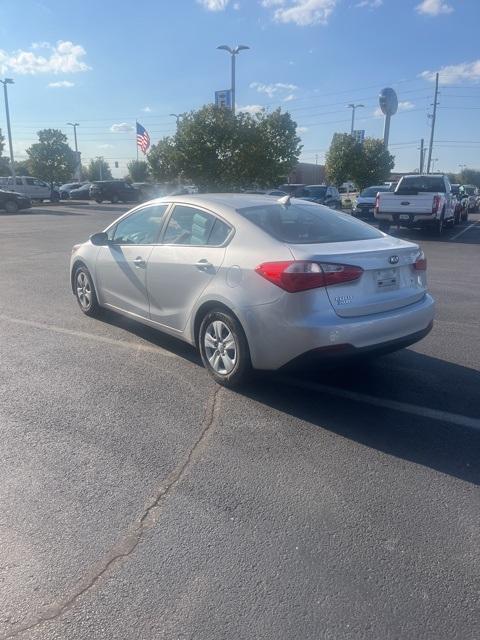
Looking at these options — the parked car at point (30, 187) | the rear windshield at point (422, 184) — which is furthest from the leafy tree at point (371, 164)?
the rear windshield at point (422, 184)

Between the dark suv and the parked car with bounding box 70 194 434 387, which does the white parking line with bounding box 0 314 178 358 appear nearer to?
the parked car with bounding box 70 194 434 387

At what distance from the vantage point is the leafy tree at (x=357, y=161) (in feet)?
155

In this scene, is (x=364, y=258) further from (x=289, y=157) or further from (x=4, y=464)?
(x=289, y=157)

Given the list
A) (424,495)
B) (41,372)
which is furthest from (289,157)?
(424,495)

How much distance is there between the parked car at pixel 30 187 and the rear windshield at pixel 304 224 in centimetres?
4088

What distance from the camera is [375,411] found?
4.56 m

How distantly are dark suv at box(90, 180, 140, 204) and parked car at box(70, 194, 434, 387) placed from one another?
4125 centimetres

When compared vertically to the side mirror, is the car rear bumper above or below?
below

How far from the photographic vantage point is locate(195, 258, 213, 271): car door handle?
497 cm

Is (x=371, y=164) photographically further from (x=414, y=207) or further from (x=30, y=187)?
(x=414, y=207)

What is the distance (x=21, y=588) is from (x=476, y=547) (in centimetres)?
223

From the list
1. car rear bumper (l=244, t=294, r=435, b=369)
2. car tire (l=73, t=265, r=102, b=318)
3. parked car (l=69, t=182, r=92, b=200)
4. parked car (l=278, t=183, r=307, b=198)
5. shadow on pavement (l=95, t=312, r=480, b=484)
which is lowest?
parked car (l=69, t=182, r=92, b=200)

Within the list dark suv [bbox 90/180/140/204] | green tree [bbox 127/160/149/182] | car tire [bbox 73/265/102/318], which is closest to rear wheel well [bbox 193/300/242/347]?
car tire [bbox 73/265/102/318]

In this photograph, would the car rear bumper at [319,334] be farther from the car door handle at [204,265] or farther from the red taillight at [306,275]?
the car door handle at [204,265]
